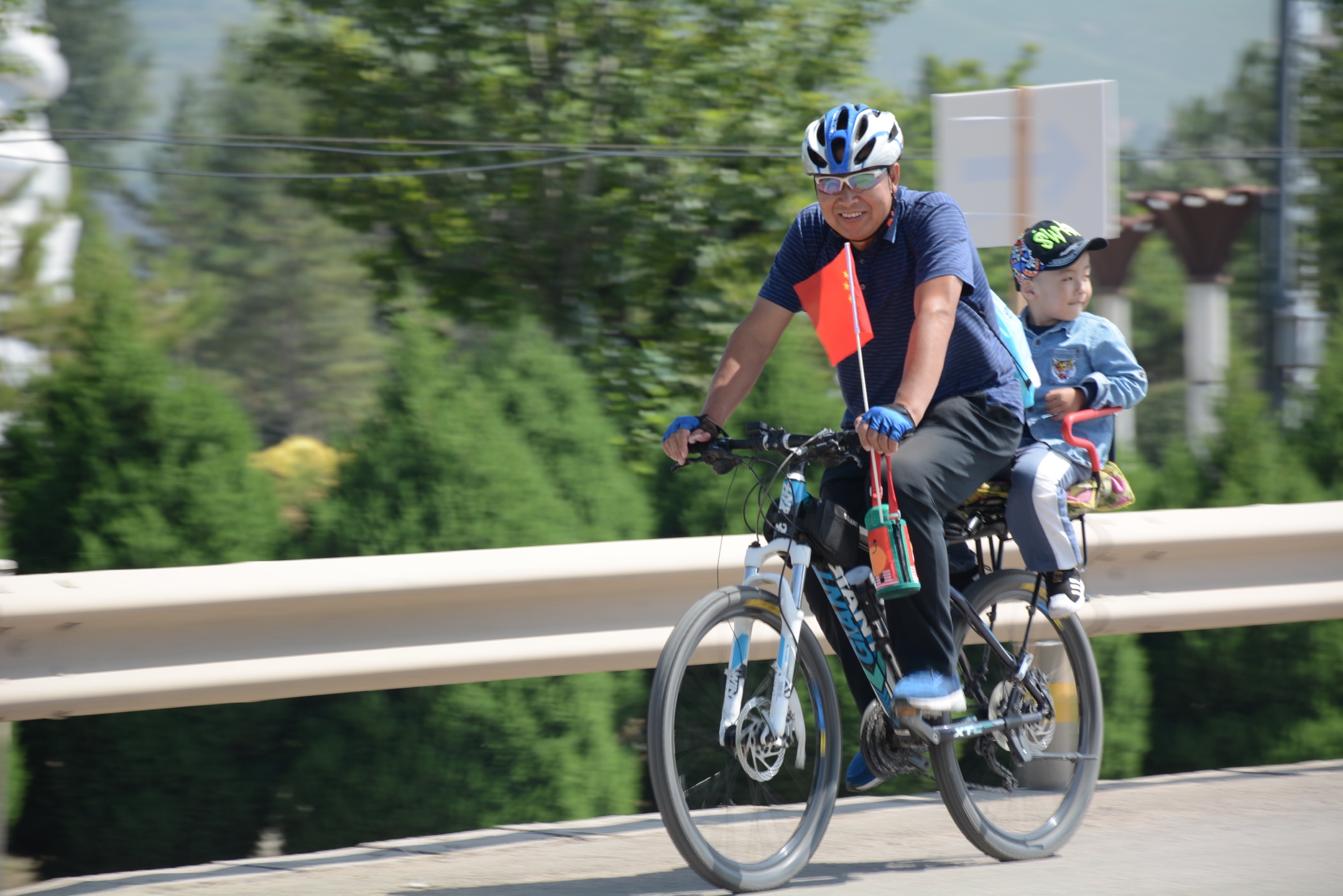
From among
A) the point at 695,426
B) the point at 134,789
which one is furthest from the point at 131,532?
the point at 695,426

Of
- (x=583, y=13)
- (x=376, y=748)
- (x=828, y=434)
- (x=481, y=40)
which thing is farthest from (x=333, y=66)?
(x=828, y=434)

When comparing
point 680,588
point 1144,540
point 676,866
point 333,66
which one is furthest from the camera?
point 333,66

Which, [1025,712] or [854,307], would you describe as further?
[1025,712]

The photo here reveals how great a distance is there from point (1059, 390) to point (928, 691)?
3.55 ft

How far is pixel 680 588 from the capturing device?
4598 mm

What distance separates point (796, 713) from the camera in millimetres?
3990

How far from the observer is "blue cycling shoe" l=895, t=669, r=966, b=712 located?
13.1 ft

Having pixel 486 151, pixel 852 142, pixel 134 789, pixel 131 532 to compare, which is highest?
pixel 852 142

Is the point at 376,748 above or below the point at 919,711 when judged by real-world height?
below

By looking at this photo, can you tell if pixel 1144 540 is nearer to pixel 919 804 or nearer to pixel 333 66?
pixel 919 804

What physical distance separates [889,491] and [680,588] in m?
0.93

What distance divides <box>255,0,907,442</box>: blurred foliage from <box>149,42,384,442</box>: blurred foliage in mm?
38407

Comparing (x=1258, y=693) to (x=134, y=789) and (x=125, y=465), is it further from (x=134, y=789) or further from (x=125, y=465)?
(x=125, y=465)

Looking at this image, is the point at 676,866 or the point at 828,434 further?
the point at 676,866
